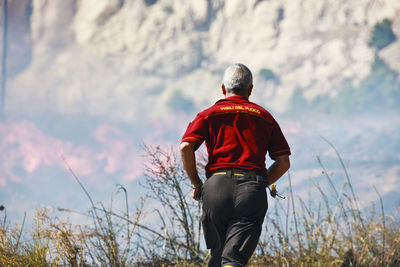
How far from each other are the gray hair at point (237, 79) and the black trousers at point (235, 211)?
743 millimetres

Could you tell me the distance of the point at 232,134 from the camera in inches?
143

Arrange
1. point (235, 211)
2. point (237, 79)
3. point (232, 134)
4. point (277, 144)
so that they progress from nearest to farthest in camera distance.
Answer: point (235, 211) < point (232, 134) < point (237, 79) < point (277, 144)

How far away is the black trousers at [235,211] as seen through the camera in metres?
3.48

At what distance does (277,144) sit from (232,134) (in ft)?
1.61

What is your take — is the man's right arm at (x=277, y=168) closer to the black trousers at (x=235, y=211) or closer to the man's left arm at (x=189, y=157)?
the black trousers at (x=235, y=211)

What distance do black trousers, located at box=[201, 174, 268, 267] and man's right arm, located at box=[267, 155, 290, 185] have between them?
1.12ft

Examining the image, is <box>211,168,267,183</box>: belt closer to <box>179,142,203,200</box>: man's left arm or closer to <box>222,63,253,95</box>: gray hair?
<box>179,142,203,200</box>: man's left arm

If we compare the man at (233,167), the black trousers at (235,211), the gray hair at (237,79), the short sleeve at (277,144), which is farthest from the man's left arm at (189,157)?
the short sleeve at (277,144)

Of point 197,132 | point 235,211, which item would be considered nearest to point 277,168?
point 235,211

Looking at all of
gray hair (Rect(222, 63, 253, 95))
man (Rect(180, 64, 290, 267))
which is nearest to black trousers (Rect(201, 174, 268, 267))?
man (Rect(180, 64, 290, 267))

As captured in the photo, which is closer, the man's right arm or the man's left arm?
the man's left arm

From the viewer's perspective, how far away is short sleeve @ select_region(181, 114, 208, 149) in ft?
11.9

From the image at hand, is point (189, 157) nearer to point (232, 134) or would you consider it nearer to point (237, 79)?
point (232, 134)

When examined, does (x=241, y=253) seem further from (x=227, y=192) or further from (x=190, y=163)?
(x=190, y=163)
